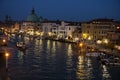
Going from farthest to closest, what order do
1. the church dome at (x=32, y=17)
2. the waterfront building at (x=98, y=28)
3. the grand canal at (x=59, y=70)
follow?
the church dome at (x=32, y=17)
the waterfront building at (x=98, y=28)
the grand canal at (x=59, y=70)

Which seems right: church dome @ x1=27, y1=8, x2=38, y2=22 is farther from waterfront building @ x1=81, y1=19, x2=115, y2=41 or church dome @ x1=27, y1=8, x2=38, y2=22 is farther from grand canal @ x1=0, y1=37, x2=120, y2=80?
grand canal @ x1=0, y1=37, x2=120, y2=80

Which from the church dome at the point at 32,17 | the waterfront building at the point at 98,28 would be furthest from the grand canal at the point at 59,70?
the church dome at the point at 32,17

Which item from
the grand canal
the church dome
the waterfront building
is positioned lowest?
the grand canal

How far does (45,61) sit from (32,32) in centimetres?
3653

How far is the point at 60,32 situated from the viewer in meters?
41.8

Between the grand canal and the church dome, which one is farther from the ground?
the church dome

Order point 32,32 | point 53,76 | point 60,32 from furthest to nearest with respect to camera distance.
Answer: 1. point 32,32
2. point 60,32
3. point 53,76

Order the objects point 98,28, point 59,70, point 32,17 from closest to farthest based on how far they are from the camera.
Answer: point 59,70
point 98,28
point 32,17

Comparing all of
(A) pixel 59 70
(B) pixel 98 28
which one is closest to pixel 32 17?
(B) pixel 98 28

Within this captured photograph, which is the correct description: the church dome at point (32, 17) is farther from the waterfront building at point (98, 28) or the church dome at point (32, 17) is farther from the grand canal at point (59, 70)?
the grand canal at point (59, 70)

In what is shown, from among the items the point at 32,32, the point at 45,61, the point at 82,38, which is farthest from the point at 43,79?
the point at 32,32

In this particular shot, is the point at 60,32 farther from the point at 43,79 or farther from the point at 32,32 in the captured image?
the point at 43,79

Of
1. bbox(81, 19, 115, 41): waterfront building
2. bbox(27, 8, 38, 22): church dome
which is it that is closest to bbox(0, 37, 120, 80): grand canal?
bbox(81, 19, 115, 41): waterfront building

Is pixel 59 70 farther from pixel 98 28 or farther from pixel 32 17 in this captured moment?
pixel 32 17
